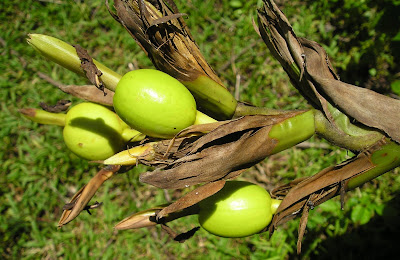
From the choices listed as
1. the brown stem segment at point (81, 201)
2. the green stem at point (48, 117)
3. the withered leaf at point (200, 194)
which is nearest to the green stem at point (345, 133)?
the withered leaf at point (200, 194)

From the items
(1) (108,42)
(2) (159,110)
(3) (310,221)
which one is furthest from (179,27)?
(1) (108,42)

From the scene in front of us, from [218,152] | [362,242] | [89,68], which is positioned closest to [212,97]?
[218,152]

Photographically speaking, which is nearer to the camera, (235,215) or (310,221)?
(235,215)

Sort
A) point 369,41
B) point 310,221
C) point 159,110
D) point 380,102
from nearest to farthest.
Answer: point 159,110, point 380,102, point 310,221, point 369,41

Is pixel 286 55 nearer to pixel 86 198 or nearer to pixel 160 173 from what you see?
pixel 160 173

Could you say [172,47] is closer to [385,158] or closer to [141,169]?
[385,158]

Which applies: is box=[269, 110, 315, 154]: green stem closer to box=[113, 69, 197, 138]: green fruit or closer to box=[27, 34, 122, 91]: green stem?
box=[113, 69, 197, 138]: green fruit
